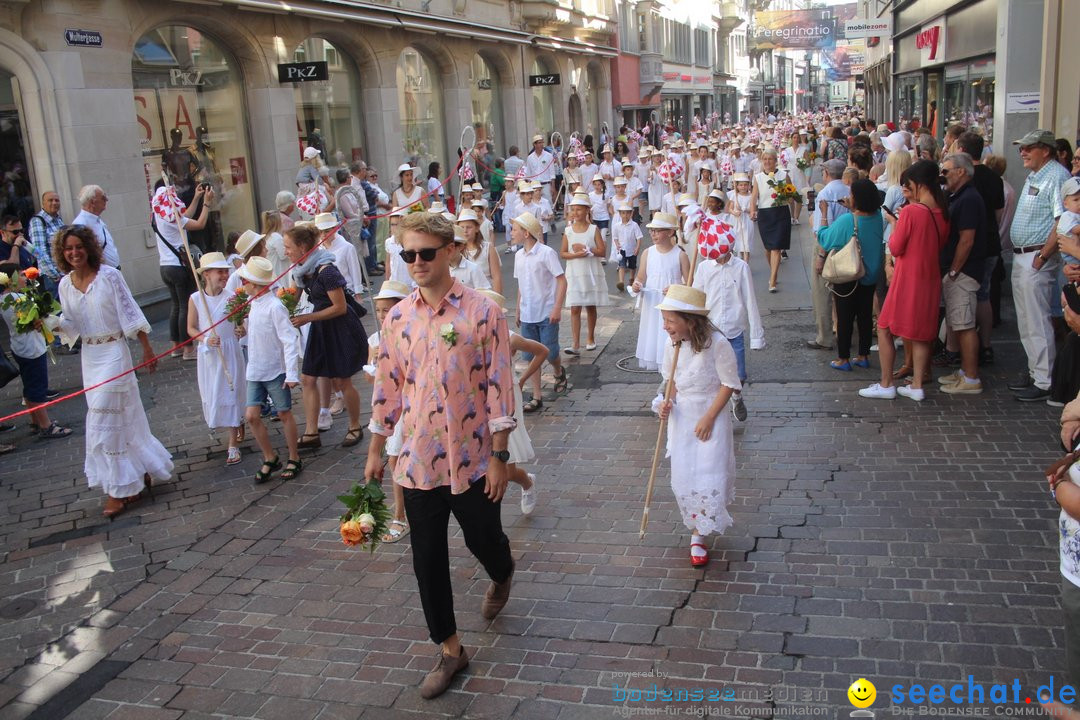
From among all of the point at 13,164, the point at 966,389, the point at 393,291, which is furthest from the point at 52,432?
the point at 966,389

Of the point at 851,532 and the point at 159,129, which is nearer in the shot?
the point at 851,532

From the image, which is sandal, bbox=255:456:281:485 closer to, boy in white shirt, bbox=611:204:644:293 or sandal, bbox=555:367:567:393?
sandal, bbox=555:367:567:393

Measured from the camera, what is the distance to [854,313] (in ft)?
30.1

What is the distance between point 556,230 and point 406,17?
5.69 meters

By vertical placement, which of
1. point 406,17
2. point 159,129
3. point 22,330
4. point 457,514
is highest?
point 406,17

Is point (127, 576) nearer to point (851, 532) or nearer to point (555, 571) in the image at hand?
point (555, 571)

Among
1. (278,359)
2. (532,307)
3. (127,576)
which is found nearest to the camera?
(127,576)

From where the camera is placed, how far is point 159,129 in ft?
49.6

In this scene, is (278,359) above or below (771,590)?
above

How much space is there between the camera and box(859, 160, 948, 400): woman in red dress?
25.7 feet

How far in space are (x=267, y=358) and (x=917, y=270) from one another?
5279 mm

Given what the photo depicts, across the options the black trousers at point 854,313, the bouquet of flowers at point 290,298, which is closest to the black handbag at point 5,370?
the bouquet of flowers at point 290,298

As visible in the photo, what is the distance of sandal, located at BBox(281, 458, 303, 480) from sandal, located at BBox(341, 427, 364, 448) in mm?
617

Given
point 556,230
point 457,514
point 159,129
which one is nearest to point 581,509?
point 457,514
